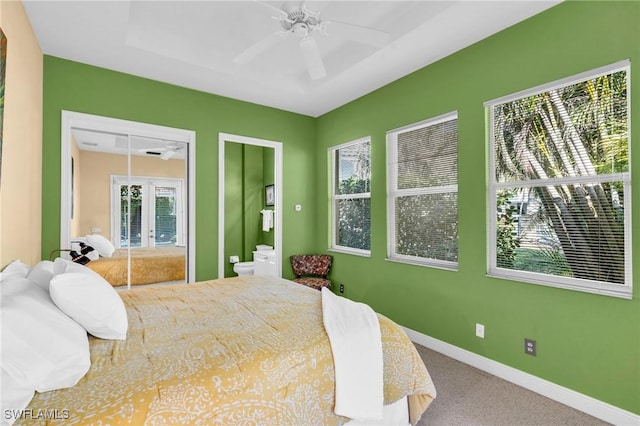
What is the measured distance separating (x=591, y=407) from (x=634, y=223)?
1.21 m

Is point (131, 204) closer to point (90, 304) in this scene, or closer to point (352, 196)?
point (90, 304)

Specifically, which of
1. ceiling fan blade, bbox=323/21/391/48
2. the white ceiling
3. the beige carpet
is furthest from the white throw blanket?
the white ceiling

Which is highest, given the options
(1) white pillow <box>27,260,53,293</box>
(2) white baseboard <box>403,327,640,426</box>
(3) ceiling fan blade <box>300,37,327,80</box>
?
(3) ceiling fan blade <box>300,37,327,80</box>

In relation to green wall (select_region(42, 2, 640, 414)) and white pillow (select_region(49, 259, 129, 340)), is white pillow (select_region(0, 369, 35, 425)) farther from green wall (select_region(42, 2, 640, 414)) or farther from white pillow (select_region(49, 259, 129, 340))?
green wall (select_region(42, 2, 640, 414))

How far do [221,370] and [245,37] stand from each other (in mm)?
2953

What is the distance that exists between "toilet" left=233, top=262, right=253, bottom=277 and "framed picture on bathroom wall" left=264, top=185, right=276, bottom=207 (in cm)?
84

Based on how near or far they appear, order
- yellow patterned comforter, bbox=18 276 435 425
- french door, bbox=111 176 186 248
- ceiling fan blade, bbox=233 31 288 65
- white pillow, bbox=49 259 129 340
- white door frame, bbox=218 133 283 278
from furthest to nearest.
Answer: white door frame, bbox=218 133 283 278 → french door, bbox=111 176 186 248 → ceiling fan blade, bbox=233 31 288 65 → white pillow, bbox=49 259 129 340 → yellow patterned comforter, bbox=18 276 435 425

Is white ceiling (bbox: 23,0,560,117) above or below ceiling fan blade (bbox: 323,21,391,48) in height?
above

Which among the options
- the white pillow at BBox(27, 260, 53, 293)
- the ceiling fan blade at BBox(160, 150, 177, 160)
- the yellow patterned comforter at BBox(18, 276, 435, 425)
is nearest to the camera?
the yellow patterned comforter at BBox(18, 276, 435, 425)

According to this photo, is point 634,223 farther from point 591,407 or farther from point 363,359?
point 363,359

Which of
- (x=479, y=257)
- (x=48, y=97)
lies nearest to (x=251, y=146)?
(x=48, y=97)

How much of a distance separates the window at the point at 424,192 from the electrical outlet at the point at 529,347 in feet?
2.61

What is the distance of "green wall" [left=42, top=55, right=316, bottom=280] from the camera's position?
2.94 metres

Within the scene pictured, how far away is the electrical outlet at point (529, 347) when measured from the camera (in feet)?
7.63
